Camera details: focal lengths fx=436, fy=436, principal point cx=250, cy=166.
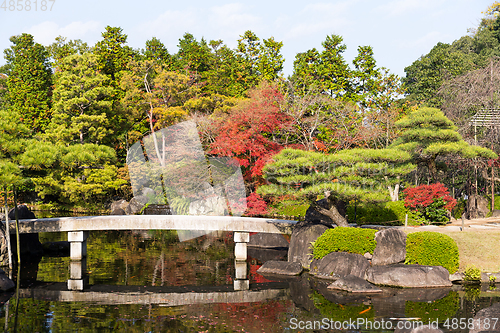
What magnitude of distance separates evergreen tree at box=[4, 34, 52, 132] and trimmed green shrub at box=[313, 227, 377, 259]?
2918 cm

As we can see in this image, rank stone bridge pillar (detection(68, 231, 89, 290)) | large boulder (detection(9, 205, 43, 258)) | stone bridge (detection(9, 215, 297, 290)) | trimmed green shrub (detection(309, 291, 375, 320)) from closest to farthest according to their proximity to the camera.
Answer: trimmed green shrub (detection(309, 291, 375, 320)) → stone bridge pillar (detection(68, 231, 89, 290)) → stone bridge (detection(9, 215, 297, 290)) → large boulder (detection(9, 205, 43, 258))

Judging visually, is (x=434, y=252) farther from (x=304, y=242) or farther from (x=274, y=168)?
(x=274, y=168)

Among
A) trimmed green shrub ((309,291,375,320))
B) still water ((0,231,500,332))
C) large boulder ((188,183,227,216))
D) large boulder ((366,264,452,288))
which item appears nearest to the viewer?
still water ((0,231,500,332))

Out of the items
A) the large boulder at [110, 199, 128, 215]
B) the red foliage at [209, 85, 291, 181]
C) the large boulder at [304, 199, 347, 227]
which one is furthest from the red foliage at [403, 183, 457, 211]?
the large boulder at [110, 199, 128, 215]

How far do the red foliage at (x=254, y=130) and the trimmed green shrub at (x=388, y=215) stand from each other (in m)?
6.19

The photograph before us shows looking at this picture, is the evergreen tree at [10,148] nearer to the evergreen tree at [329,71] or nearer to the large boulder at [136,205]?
the large boulder at [136,205]

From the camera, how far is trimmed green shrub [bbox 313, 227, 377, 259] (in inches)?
581

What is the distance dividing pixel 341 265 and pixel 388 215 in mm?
6423

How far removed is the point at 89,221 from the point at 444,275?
12940 millimetres

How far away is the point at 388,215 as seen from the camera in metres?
19.9

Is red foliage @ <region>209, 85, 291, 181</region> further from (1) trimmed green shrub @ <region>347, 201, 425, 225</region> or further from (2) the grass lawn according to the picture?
(2) the grass lawn

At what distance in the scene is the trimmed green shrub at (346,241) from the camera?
581 inches

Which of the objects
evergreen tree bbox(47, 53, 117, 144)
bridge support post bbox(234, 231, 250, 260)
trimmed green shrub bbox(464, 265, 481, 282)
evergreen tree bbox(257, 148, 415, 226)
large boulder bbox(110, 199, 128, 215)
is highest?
evergreen tree bbox(47, 53, 117, 144)

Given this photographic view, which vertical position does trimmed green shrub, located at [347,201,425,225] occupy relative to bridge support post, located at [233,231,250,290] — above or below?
above
